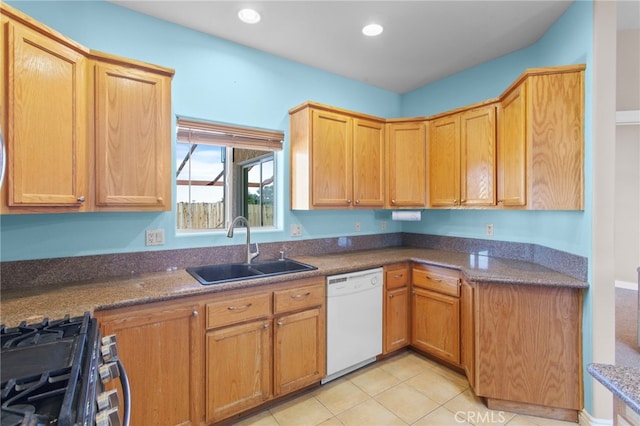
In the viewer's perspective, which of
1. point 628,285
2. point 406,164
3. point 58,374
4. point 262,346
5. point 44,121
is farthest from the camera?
point 628,285

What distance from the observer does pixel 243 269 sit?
2.42 m

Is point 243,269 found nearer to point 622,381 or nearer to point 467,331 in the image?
point 467,331

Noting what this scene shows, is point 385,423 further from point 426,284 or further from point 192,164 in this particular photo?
point 192,164

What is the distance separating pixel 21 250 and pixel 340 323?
2.11 m

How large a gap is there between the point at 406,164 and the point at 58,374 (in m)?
2.95

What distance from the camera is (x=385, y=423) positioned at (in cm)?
194

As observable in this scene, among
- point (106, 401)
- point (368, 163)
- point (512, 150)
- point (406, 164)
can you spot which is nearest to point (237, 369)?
point (106, 401)

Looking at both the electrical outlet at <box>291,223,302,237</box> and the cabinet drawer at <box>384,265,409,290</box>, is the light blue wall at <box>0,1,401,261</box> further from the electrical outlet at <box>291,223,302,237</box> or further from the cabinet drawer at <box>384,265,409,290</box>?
the cabinet drawer at <box>384,265,409,290</box>

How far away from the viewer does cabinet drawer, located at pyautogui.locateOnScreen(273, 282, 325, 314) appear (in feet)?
6.72

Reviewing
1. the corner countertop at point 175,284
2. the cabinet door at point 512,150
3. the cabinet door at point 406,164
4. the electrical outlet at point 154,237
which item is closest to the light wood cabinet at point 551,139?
the cabinet door at point 512,150

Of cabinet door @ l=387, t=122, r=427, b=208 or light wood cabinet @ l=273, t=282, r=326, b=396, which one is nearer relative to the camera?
light wood cabinet @ l=273, t=282, r=326, b=396

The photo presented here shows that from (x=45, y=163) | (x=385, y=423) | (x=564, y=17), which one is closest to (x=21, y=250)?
(x=45, y=163)

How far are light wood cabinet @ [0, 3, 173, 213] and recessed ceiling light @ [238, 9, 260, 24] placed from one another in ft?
2.30

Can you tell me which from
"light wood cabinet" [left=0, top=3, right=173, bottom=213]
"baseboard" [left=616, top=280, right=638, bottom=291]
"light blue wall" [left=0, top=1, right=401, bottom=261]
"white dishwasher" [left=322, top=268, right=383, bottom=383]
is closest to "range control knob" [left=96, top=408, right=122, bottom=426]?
"light wood cabinet" [left=0, top=3, right=173, bottom=213]
